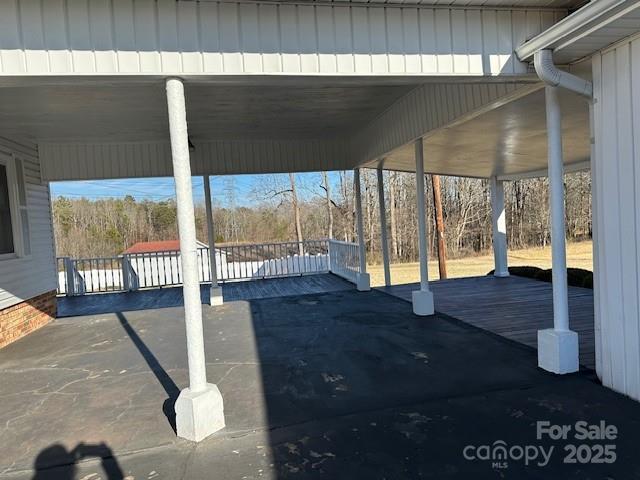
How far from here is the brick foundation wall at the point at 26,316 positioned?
18.8 ft

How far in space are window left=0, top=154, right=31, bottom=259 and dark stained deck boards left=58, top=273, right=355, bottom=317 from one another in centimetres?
192

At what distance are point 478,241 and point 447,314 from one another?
19920 mm

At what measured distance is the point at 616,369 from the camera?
125 inches

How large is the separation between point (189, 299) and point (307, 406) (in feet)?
3.96

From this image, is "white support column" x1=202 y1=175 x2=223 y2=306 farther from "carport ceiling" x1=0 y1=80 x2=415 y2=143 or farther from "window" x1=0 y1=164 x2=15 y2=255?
"window" x1=0 y1=164 x2=15 y2=255

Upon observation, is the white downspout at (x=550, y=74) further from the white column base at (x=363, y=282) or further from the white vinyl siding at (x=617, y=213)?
the white column base at (x=363, y=282)

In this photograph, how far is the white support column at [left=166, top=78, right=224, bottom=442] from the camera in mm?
2828

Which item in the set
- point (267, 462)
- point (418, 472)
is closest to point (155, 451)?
point (267, 462)

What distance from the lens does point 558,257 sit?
361 centimetres

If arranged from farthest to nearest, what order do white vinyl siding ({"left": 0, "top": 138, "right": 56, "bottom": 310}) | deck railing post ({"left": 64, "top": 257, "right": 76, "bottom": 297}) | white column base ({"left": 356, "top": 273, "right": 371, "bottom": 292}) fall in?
1. deck railing post ({"left": 64, "top": 257, "right": 76, "bottom": 297})
2. white column base ({"left": 356, "top": 273, "right": 371, "bottom": 292})
3. white vinyl siding ({"left": 0, "top": 138, "right": 56, "bottom": 310})

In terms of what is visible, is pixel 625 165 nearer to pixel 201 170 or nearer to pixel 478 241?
pixel 201 170

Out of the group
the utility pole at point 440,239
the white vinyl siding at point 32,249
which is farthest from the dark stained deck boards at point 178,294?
the utility pole at point 440,239

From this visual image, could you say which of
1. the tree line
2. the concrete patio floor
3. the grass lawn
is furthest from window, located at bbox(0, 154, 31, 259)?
the tree line

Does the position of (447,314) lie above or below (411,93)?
below
